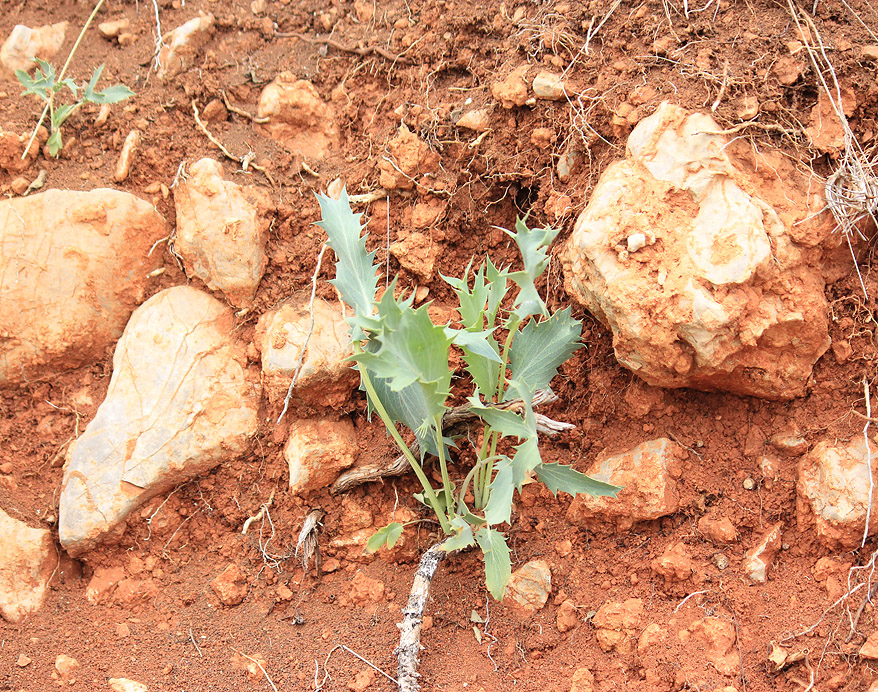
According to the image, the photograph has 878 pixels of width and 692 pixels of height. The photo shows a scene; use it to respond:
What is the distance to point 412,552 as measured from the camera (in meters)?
2.63

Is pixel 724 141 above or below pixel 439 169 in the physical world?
above

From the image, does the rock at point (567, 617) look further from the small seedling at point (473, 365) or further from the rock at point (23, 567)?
the rock at point (23, 567)

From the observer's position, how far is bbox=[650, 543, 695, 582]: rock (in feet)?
7.62

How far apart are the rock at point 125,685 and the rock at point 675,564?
160cm

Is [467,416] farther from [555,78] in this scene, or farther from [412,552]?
[555,78]

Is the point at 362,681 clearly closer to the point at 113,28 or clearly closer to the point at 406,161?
the point at 406,161

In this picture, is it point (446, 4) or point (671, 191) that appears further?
point (446, 4)

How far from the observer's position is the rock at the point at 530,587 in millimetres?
2430

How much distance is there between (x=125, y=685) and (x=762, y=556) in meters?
1.95

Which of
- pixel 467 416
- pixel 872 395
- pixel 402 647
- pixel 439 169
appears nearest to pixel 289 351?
pixel 467 416

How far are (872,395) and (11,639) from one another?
9.30ft

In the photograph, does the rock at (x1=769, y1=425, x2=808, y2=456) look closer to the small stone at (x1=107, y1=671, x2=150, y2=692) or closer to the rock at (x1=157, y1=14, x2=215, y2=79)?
the small stone at (x1=107, y1=671, x2=150, y2=692)

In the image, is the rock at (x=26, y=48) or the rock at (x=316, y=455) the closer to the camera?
the rock at (x=316, y=455)

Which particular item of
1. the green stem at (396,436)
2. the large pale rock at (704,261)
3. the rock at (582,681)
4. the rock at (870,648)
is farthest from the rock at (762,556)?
the green stem at (396,436)
